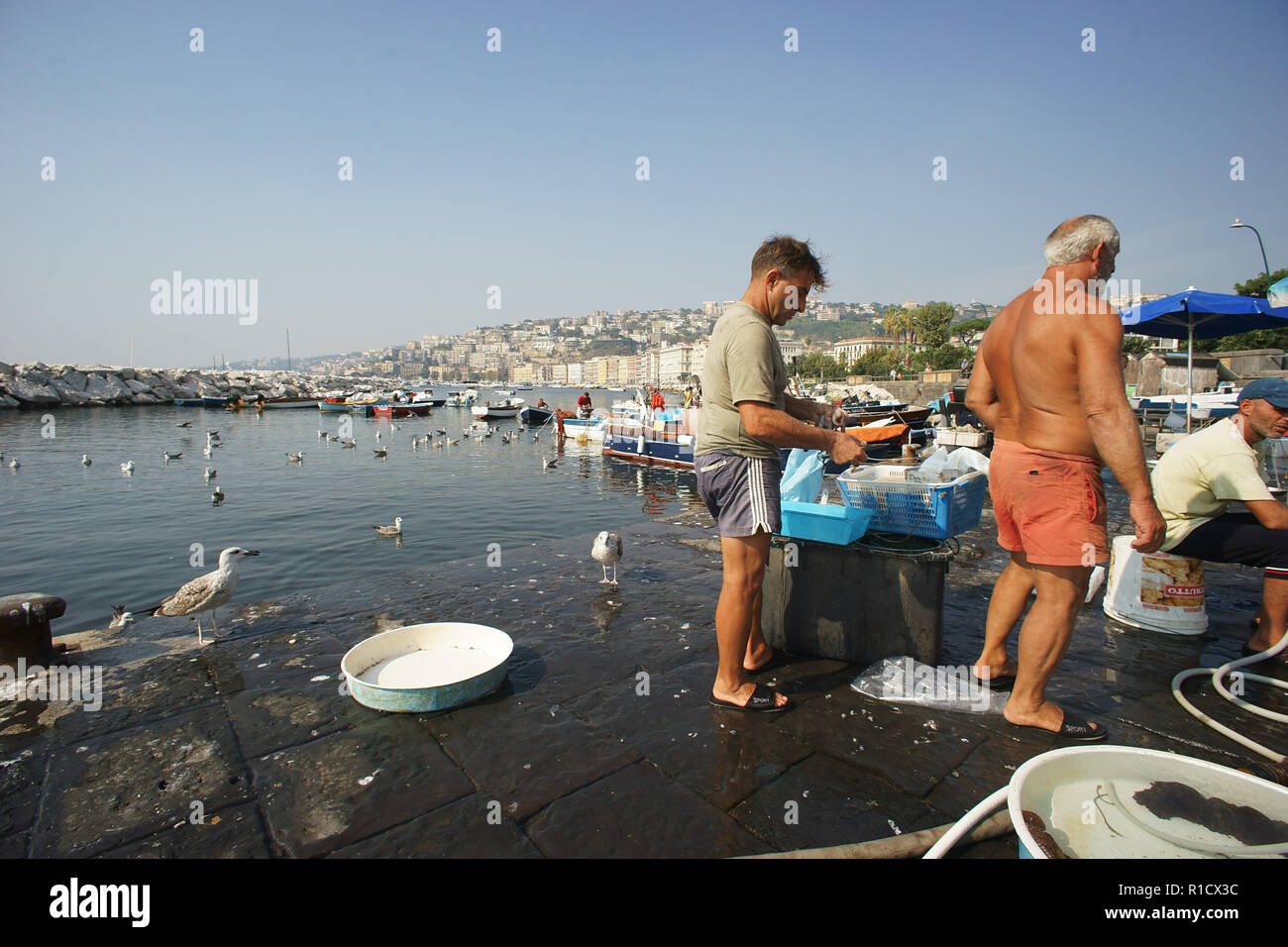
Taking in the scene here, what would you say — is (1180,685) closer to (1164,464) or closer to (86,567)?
(1164,464)

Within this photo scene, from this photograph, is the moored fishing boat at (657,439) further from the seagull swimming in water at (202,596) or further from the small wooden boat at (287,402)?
the small wooden boat at (287,402)

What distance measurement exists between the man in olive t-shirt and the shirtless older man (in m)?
0.84

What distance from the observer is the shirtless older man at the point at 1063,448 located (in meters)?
2.67

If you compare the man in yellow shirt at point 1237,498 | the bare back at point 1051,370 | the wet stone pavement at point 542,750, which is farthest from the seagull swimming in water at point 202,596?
the man in yellow shirt at point 1237,498

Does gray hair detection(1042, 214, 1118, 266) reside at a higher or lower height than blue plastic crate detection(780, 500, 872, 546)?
higher

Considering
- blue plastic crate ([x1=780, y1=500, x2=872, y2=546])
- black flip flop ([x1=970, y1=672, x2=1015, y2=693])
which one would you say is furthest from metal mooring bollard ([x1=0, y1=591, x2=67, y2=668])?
black flip flop ([x1=970, y1=672, x2=1015, y2=693])

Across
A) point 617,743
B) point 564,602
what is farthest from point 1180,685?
point 564,602

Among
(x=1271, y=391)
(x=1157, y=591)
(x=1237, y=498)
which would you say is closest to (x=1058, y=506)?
(x=1237, y=498)

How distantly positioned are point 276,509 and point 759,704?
1508cm

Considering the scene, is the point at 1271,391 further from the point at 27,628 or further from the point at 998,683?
the point at 27,628

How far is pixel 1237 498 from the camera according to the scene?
12.2 feet

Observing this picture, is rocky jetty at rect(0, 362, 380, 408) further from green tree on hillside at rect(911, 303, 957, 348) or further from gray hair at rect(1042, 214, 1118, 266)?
green tree on hillside at rect(911, 303, 957, 348)

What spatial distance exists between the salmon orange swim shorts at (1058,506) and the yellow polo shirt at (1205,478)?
1.48 metres

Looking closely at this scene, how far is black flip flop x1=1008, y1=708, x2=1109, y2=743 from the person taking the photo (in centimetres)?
292
